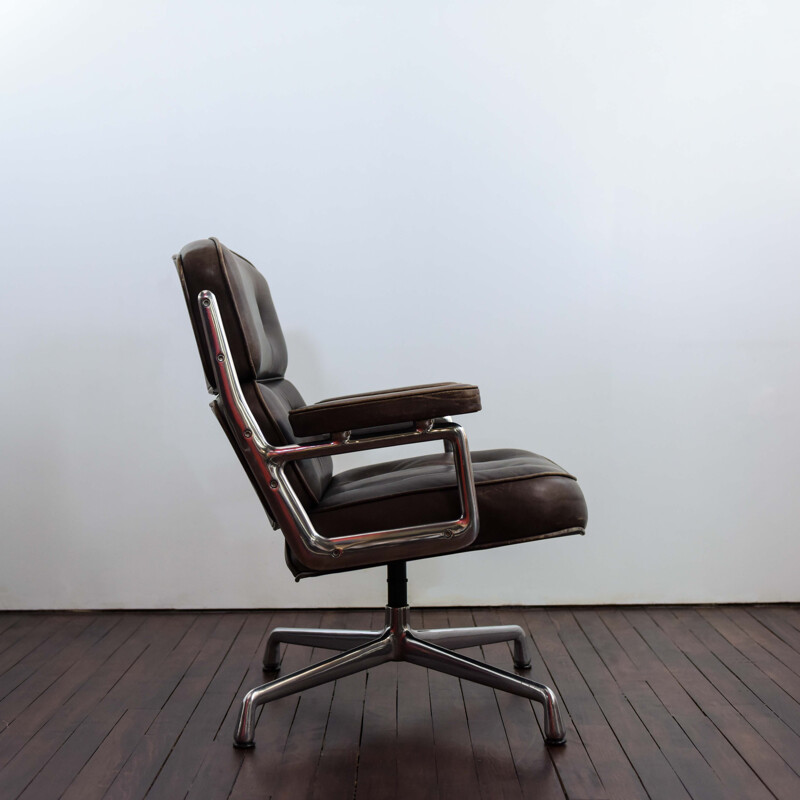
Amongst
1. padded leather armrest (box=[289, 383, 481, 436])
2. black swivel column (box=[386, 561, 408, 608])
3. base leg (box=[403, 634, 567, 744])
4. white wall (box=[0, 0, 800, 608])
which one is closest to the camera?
padded leather armrest (box=[289, 383, 481, 436])

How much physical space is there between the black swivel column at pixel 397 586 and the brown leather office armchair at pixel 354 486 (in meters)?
0.16

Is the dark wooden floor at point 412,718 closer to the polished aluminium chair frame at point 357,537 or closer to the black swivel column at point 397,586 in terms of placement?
the polished aluminium chair frame at point 357,537

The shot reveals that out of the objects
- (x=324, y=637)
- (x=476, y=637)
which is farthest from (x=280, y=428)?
(x=476, y=637)

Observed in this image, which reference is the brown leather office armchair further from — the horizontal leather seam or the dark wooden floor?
the dark wooden floor

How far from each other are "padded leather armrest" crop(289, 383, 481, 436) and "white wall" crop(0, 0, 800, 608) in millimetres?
1148

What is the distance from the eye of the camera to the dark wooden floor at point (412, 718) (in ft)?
4.83

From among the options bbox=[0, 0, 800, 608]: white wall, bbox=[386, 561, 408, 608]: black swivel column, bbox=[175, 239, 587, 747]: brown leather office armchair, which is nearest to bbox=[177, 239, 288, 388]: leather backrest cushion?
bbox=[175, 239, 587, 747]: brown leather office armchair

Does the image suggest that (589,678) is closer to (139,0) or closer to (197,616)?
(197,616)

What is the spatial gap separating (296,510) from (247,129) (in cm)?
147

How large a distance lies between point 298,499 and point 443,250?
1.22 meters

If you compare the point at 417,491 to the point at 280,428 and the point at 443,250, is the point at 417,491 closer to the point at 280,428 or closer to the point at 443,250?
the point at 280,428

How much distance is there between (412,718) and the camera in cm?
173

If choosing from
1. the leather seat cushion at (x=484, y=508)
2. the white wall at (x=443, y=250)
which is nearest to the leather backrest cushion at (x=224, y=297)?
the leather seat cushion at (x=484, y=508)

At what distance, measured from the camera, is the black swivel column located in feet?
5.66
